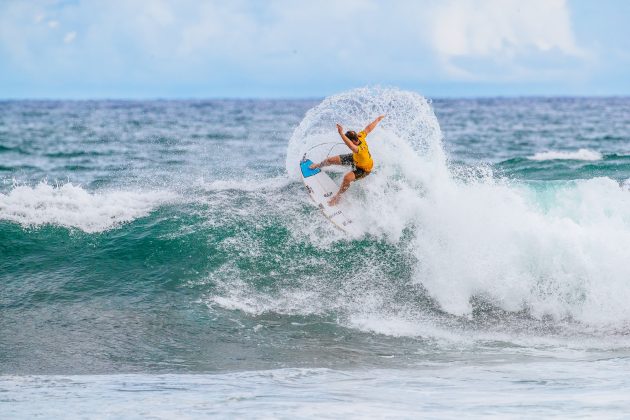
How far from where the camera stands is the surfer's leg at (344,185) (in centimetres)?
1285

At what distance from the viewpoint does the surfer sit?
12.5 m

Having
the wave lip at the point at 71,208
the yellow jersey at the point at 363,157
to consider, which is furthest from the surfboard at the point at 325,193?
the wave lip at the point at 71,208

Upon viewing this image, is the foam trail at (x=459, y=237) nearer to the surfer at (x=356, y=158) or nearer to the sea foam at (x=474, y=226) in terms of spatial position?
the sea foam at (x=474, y=226)

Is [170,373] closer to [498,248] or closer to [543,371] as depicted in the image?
[543,371]

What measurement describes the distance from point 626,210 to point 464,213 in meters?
3.43

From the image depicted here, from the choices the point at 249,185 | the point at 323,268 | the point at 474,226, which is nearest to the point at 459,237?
the point at 474,226

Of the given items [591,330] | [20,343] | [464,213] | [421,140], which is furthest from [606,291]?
[20,343]

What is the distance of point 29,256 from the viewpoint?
12414mm

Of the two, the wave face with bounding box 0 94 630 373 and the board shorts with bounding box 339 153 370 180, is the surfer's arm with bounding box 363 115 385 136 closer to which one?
the board shorts with bounding box 339 153 370 180

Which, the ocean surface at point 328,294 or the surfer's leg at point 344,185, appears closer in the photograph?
the ocean surface at point 328,294

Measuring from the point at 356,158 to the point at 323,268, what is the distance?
2262mm

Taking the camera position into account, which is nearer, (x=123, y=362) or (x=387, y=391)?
(x=387, y=391)

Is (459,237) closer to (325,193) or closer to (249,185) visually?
(325,193)

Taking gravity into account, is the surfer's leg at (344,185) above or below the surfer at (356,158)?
below
